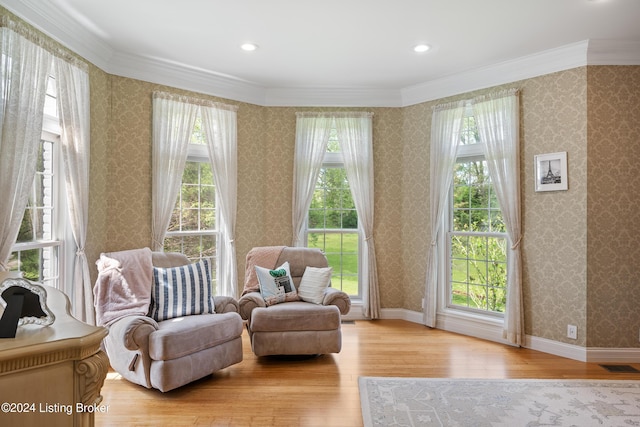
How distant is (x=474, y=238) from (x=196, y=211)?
10.7ft

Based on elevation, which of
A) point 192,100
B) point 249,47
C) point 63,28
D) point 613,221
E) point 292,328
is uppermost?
point 249,47

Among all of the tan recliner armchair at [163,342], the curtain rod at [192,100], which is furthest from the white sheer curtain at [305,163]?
the tan recliner armchair at [163,342]

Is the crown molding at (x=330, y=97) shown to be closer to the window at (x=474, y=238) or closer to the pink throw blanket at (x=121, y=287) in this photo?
the window at (x=474, y=238)

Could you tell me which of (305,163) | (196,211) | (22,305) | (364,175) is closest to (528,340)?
(364,175)

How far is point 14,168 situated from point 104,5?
141cm

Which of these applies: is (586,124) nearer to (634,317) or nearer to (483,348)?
(634,317)

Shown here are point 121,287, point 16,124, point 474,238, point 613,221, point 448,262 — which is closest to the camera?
point 16,124

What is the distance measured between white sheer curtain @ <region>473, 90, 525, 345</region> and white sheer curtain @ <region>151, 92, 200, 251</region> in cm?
333

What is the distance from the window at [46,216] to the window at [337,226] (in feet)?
9.46

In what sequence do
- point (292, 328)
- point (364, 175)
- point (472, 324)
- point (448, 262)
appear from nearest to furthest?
point (292, 328) → point (472, 324) → point (448, 262) → point (364, 175)

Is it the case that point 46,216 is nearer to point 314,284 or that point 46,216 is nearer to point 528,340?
point 314,284

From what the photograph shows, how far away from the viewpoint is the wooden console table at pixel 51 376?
3.52 ft

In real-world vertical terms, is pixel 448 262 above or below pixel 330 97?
below

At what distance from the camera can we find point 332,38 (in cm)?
380
